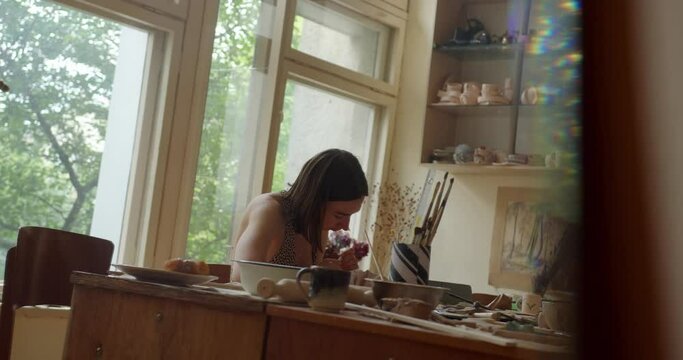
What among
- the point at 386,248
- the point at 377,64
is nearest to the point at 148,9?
the point at 377,64

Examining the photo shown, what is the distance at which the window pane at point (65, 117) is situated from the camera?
11.2ft

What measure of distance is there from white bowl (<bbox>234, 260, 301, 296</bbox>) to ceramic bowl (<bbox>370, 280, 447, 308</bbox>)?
171mm

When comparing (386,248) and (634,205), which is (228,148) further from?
(634,205)

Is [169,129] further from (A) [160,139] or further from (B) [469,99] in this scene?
(B) [469,99]

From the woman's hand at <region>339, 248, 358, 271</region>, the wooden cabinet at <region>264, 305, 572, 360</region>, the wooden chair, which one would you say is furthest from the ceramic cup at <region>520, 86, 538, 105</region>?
the woman's hand at <region>339, 248, 358, 271</region>

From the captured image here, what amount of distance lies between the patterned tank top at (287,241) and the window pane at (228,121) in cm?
126

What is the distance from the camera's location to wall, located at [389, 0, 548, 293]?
15.8 ft

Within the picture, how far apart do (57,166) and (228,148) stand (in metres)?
0.89

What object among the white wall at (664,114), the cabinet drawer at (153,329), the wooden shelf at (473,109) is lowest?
the cabinet drawer at (153,329)

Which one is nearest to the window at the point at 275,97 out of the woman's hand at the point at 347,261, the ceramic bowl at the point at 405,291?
the woman's hand at the point at 347,261

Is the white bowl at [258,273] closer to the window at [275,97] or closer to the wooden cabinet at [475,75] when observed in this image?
the window at [275,97]

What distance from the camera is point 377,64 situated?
16.6 ft

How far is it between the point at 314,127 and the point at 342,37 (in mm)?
517

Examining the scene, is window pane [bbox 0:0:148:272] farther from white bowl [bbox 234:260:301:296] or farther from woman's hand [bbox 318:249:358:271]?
white bowl [bbox 234:260:301:296]
